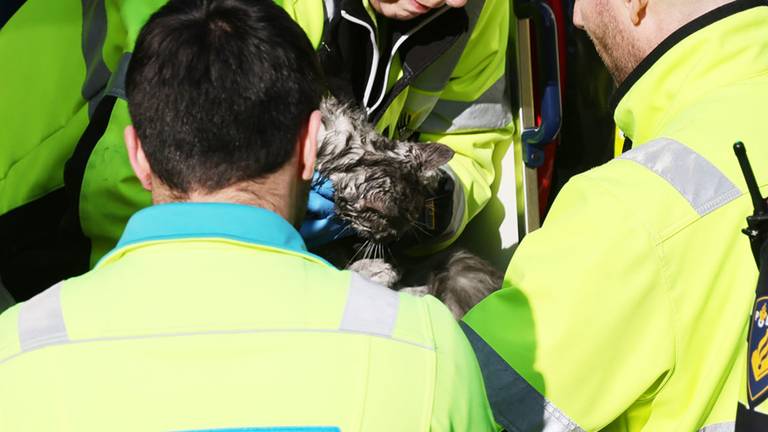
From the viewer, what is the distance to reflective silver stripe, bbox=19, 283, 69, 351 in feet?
4.66

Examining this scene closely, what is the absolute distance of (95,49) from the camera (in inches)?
118

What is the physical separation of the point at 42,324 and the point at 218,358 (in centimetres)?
26

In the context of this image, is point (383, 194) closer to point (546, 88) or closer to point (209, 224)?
point (546, 88)

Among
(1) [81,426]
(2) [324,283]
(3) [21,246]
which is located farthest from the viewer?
(3) [21,246]

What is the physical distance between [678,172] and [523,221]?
1.84 m

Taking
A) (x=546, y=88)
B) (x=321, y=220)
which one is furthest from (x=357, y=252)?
(x=546, y=88)

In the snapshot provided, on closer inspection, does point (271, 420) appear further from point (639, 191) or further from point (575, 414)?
point (639, 191)

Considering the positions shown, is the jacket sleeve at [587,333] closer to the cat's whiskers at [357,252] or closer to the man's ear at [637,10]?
the man's ear at [637,10]

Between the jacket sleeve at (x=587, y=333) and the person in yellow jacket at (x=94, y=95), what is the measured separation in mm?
1160

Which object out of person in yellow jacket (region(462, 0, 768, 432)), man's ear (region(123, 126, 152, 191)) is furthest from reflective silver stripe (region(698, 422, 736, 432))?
man's ear (region(123, 126, 152, 191))

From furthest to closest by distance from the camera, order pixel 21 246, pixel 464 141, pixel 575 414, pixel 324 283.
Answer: pixel 464 141
pixel 21 246
pixel 575 414
pixel 324 283

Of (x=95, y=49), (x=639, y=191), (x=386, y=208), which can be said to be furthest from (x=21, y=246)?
(x=639, y=191)

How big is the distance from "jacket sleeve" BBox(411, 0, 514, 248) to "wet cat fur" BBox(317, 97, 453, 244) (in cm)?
32

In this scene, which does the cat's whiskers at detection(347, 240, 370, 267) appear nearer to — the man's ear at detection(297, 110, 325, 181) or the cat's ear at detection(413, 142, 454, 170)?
the cat's ear at detection(413, 142, 454, 170)
